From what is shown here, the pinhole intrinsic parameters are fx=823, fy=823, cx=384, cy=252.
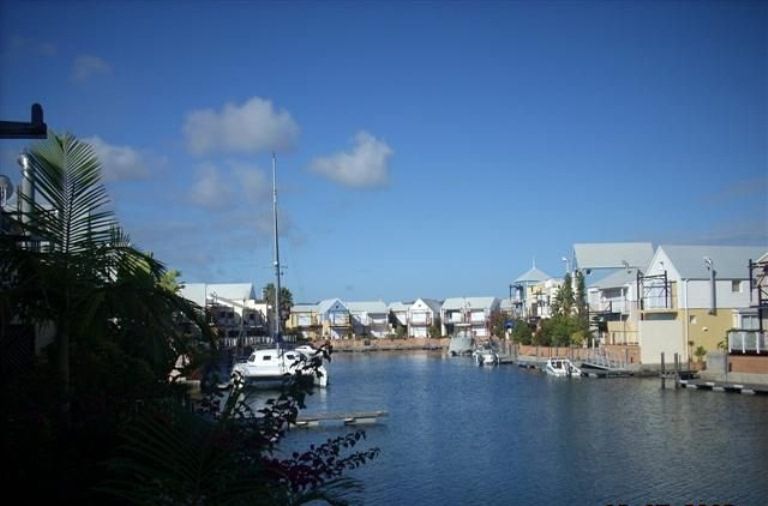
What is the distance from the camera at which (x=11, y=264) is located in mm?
8727

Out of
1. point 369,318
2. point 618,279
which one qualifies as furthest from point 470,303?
point 618,279

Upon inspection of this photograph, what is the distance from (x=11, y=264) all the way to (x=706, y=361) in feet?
165

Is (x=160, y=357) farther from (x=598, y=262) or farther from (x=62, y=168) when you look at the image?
(x=598, y=262)

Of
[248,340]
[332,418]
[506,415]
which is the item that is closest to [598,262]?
[248,340]

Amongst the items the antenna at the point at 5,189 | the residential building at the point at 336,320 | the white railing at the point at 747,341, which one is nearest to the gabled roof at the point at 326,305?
the residential building at the point at 336,320

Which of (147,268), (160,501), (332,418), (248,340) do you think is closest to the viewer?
(160,501)

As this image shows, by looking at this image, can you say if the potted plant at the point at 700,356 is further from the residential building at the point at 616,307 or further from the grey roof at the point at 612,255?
the grey roof at the point at 612,255

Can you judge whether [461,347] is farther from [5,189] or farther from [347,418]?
[5,189]

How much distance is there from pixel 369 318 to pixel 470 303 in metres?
18.3

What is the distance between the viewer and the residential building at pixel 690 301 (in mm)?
57031

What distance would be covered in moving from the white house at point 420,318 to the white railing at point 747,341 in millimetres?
94158

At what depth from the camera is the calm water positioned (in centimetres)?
2030

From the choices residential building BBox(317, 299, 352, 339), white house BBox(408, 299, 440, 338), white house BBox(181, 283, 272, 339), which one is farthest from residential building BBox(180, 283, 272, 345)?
white house BBox(408, 299, 440, 338)

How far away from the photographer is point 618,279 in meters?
71.5
